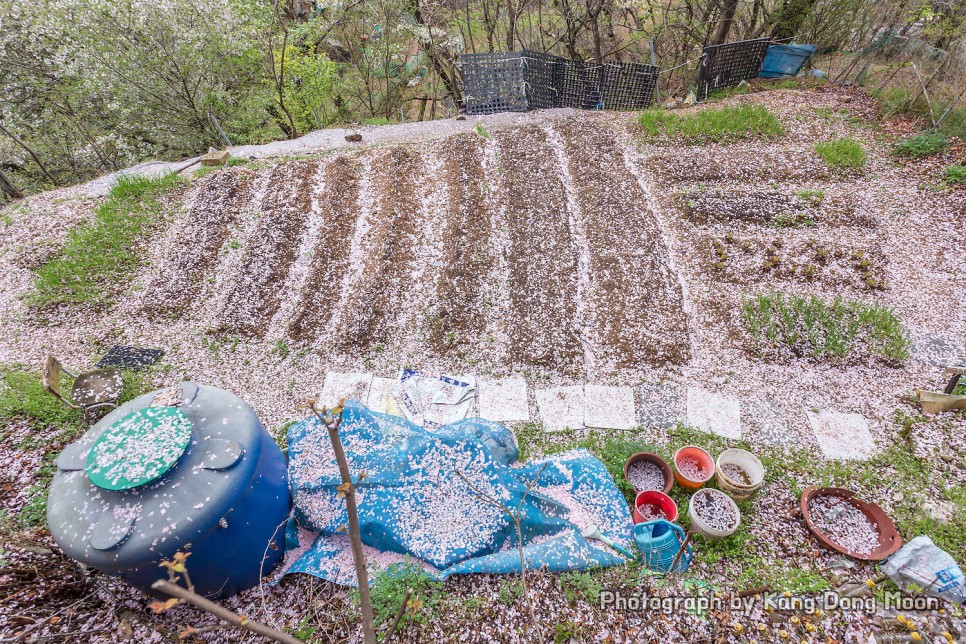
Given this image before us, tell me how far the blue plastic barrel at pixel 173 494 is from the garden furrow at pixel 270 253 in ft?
9.13

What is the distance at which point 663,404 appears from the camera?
195 inches

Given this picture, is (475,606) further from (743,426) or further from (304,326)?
(304,326)

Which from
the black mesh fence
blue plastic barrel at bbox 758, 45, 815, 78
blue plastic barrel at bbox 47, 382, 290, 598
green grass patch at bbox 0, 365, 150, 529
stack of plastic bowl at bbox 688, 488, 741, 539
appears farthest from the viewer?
blue plastic barrel at bbox 758, 45, 815, 78

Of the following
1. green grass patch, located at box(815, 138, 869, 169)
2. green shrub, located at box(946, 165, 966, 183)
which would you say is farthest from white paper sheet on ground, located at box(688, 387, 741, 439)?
green shrub, located at box(946, 165, 966, 183)

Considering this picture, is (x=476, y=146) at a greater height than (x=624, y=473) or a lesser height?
greater

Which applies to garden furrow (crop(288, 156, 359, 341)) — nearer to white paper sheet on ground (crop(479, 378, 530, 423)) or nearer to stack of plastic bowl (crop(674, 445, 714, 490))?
white paper sheet on ground (crop(479, 378, 530, 423))

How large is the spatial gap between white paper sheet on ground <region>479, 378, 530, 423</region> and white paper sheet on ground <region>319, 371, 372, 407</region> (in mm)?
1422

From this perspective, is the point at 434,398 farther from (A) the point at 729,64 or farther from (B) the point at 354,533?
(A) the point at 729,64

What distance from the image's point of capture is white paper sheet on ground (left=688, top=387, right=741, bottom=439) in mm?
4703

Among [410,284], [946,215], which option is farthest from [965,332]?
[410,284]

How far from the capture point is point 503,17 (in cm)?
1369

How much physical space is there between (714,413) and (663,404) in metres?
0.54

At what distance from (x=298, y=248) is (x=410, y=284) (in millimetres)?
2120

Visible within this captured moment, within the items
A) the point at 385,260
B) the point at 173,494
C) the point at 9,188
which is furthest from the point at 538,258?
the point at 9,188
